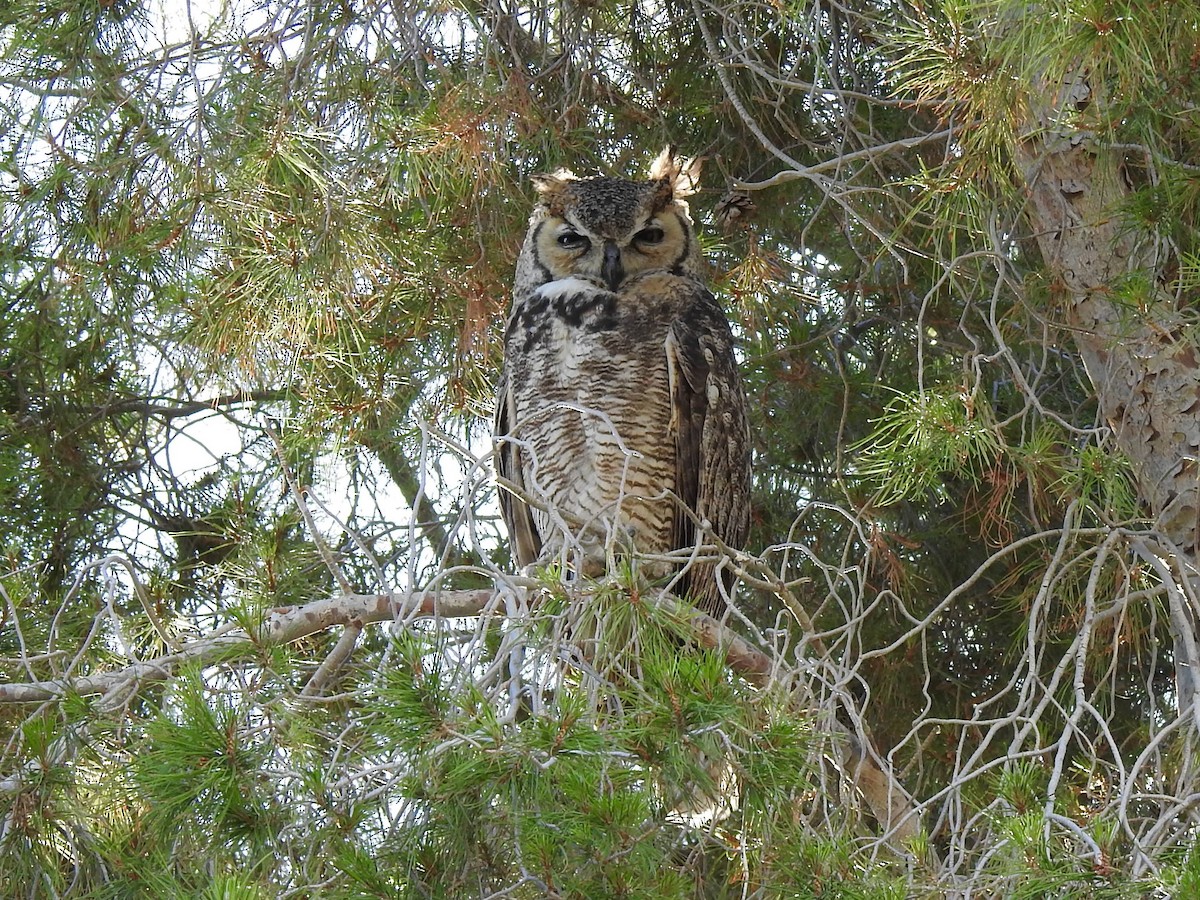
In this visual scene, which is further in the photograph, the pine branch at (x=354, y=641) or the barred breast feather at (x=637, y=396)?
the barred breast feather at (x=637, y=396)

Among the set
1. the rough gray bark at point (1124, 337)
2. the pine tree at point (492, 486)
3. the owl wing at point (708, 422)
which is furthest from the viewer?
the owl wing at point (708, 422)

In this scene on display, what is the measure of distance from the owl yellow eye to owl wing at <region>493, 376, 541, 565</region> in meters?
0.34

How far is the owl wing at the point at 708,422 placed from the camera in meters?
3.08

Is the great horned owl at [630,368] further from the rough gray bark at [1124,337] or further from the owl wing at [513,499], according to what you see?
the rough gray bark at [1124,337]

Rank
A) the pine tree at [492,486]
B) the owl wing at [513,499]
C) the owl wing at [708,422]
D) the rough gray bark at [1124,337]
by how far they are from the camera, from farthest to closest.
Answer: the owl wing at [513,499] → the owl wing at [708,422] → the rough gray bark at [1124,337] → the pine tree at [492,486]

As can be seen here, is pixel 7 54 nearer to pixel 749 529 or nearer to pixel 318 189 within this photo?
→ pixel 318 189

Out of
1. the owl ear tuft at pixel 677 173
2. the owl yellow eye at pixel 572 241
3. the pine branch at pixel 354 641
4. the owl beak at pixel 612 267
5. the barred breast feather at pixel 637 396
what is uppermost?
the owl ear tuft at pixel 677 173

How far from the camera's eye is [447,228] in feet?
10.9

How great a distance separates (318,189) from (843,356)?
Result: 4.26 feet

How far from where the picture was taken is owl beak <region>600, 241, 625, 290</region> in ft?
10.3

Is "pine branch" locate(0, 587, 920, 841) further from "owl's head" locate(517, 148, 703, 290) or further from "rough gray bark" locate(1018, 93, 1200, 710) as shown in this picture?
"owl's head" locate(517, 148, 703, 290)

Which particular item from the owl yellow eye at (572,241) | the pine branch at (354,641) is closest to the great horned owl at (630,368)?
the owl yellow eye at (572,241)

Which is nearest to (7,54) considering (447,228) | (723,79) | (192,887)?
(447,228)

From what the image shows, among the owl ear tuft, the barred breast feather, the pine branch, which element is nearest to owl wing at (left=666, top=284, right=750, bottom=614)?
the barred breast feather
